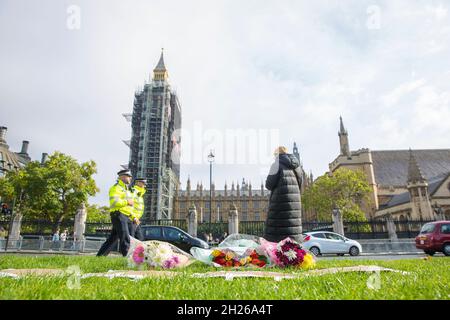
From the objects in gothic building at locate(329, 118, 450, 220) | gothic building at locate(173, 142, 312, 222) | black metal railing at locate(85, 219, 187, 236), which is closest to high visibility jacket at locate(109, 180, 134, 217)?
black metal railing at locate(85, 219, 187, 236)

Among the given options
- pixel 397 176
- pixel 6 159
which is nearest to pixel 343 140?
pixel 397 176

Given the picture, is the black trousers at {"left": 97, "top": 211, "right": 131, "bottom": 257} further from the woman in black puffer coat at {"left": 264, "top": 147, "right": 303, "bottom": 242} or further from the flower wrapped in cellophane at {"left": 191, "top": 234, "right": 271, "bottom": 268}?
the woman in black puffer coat at {"left": 264, "top": 147, "right": 303, "bottom": 242}

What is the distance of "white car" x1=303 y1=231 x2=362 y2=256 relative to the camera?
14.0 meters

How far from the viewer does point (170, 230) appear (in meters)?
11.5

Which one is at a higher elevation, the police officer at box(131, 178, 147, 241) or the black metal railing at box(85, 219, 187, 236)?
the police officer at box(131, 178, 147, 241)

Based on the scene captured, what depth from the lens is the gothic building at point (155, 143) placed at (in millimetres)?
50719

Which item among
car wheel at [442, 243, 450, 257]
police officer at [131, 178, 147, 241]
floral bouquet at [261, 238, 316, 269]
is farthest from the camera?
car wheel at [442, 243, 450, 257]

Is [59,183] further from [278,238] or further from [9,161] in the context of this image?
[9,161]

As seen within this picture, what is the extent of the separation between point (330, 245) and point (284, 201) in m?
10.2

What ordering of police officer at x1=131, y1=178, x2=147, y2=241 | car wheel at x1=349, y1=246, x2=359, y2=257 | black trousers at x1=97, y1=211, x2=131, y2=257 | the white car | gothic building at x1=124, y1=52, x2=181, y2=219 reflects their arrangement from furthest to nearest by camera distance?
gothic building at x1=124, y1=52, x2=181, y2=219 < car wheel at x1=349, y1=246, x2=359, y2=257 < the white car < police officer at x1=131, y1=178, x2=147, y2=241 < black trousers at x1=97, y1=211, x2=131, y2=257

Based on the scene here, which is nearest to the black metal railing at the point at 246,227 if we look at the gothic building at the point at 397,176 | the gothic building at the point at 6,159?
the gothic building at the point at 397,176

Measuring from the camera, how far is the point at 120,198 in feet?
20.9

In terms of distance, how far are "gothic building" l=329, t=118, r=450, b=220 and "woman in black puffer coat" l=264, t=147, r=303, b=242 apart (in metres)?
37.1
